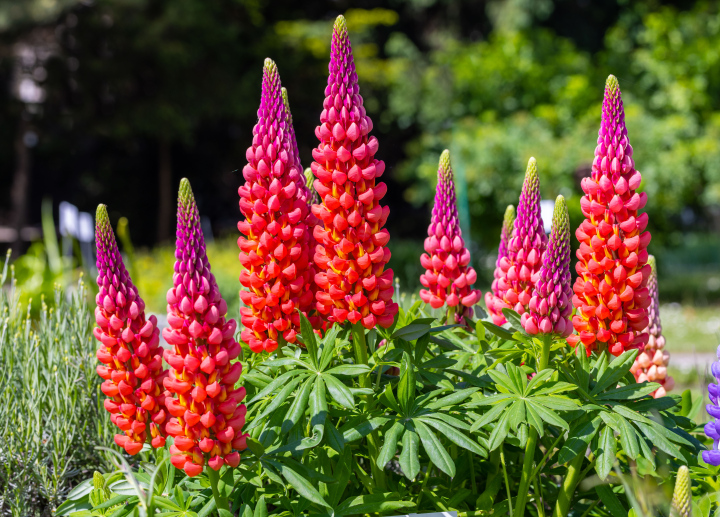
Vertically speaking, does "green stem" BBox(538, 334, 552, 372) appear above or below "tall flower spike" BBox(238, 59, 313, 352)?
below

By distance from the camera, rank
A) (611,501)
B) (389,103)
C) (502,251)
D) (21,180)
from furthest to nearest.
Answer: (389,103) → (21,180) → (502,251) → (611,501)

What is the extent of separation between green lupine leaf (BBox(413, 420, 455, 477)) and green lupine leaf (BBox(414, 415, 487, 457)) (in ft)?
0.09

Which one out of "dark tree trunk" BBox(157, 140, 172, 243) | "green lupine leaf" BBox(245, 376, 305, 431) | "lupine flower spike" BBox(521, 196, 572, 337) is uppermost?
"dark tree trunk" BBox(157, 140, 172, 243)

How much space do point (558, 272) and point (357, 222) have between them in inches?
21.9

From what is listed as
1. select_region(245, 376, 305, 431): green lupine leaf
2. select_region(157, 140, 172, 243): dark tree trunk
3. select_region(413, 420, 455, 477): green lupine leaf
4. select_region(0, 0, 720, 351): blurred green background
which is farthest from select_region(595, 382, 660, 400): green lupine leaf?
select_region(157, 140, 172, 243): dark tree trunk

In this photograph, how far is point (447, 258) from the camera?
2.14 m

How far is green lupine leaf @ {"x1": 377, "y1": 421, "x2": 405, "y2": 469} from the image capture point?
1.52 meters

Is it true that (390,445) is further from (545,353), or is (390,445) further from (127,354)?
(127,354)

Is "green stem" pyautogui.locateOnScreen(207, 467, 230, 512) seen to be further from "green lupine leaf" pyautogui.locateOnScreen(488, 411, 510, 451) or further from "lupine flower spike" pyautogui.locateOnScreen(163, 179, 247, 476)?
"green lupine leaf" pyautogui.locateOnScreen(488, 411, 510, 451)

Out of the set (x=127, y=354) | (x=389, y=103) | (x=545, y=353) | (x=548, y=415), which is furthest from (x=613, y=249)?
(x=389, y=103)

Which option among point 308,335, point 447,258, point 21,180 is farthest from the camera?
point 21,180

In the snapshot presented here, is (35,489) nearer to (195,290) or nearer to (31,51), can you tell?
(195,290)

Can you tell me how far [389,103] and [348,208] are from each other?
1701 centimetres

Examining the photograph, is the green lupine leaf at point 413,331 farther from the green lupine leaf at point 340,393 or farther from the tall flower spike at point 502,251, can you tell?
the tall flower spike at point 502,251
